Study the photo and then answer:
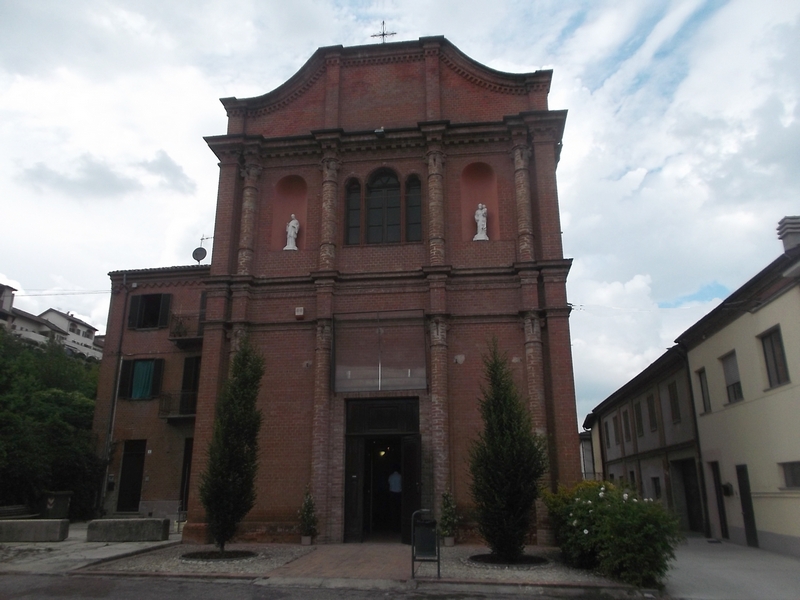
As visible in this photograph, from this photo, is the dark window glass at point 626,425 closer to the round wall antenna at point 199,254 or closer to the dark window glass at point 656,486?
the dark window glass at point 656,486

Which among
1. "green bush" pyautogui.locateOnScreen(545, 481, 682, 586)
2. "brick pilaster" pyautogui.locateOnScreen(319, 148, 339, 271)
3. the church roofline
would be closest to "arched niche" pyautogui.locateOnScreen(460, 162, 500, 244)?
the church roofline

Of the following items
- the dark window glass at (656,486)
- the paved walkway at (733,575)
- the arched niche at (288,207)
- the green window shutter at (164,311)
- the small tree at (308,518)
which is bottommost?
the paved walkway at (733,575)

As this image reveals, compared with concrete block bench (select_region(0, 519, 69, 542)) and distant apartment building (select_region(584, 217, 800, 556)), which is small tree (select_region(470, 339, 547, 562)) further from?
concrete block bench (select_region(0, 519, 69, 542))

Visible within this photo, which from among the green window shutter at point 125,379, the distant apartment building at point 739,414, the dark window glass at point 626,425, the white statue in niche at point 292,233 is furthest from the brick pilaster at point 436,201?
the dark window glass at point 626,425

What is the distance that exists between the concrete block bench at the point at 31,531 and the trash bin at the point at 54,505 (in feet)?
22.9

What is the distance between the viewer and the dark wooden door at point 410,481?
49.3 feet

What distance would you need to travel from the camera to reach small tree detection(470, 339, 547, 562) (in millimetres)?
11703

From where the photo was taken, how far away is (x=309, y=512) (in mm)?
14969

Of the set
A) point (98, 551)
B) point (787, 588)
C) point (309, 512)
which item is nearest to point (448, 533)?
point (309, 512)

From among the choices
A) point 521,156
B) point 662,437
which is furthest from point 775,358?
point 662,437

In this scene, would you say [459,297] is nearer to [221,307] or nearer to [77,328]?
[221,307]

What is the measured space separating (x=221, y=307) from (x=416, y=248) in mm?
5699

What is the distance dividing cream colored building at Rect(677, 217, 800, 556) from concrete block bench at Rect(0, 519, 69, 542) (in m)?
17.5

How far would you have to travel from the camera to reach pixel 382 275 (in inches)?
675
